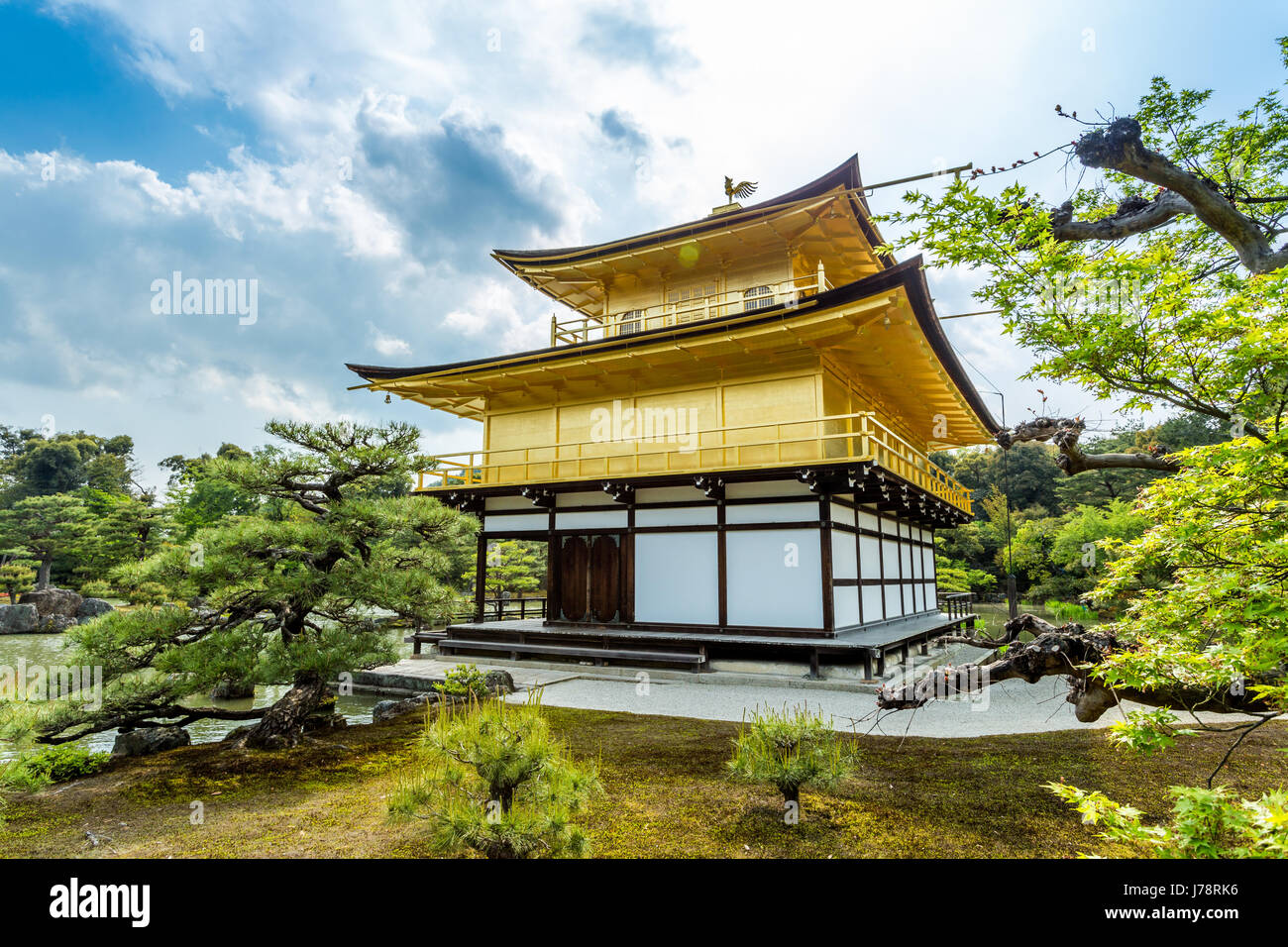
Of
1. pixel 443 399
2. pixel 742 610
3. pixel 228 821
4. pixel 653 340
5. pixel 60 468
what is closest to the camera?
pixel 228 821

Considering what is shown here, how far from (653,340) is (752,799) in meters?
10.1

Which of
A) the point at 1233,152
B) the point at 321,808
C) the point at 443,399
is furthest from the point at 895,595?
the point at 321,808

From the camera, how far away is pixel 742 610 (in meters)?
12.6

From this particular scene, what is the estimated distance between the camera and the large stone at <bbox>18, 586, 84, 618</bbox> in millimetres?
27777

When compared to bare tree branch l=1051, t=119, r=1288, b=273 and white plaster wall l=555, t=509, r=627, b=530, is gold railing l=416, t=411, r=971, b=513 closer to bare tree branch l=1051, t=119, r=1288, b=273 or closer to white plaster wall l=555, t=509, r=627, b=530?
white plaster wall l=555, t=509, r=627, b=530

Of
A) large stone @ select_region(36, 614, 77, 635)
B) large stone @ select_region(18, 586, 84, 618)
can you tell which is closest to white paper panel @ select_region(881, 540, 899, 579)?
large stone @ select_region(36, 614, 77, 635)

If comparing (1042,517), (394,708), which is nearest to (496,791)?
(394,708)

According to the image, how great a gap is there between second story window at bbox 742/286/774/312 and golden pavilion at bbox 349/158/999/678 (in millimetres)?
55

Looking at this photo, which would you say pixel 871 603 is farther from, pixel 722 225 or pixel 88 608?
pixel 88 608

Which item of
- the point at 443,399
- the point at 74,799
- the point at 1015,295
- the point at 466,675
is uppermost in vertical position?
the point at 443,399

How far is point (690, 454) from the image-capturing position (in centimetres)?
1396

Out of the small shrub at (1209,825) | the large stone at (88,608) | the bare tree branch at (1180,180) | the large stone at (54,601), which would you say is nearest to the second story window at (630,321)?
the bare tree branch at (1180,180)

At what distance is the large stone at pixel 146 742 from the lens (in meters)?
7.20
